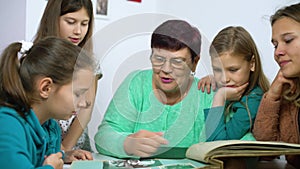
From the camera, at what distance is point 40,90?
83 cm

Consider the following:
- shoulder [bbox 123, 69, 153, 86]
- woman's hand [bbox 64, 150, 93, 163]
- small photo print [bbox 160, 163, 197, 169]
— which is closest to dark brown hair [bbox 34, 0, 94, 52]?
shoulder [bbox 123, 69, 153, 86]

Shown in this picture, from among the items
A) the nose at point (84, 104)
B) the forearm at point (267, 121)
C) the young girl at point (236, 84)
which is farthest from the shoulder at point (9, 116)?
the forearm at point (267, 121)

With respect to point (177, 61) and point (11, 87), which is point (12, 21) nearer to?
point (11, 87)

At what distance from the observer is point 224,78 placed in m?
1.03

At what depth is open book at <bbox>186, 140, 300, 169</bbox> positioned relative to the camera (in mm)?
727

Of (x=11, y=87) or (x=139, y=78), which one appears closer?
(x=11, y=87)

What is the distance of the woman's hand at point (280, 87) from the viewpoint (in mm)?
1021

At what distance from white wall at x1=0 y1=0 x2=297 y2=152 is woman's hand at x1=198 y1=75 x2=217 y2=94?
0.05 ft

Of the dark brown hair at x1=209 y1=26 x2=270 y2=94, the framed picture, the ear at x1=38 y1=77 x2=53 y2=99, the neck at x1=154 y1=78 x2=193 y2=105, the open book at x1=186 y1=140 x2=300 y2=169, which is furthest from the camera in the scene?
the framed picture

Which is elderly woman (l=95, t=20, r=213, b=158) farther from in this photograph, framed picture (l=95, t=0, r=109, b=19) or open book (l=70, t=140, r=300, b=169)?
framed picture (l=95, t=0, r=109, b=19)

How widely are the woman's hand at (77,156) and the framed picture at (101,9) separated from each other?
0.44 metres

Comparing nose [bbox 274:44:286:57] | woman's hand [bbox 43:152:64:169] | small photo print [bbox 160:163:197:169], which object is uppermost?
nose [bbox 274:44:286:57]

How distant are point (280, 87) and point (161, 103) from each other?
0.30 m

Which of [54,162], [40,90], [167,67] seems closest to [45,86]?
[40,90]
